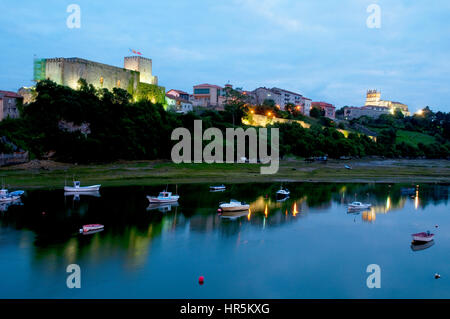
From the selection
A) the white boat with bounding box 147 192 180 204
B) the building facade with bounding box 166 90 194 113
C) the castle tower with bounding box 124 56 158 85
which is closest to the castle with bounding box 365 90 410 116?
the building facade with bounding box 166 90 194 113

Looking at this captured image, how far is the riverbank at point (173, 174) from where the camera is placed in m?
43.8

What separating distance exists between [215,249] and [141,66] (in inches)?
2068

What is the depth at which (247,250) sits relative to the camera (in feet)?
74.3

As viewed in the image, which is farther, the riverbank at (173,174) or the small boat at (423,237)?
the riverbank at (173,174)

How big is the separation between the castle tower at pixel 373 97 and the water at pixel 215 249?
15055cm

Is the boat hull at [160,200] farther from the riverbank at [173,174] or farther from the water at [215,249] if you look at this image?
the riverbank at [173,174]

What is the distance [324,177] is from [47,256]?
41.8 meters

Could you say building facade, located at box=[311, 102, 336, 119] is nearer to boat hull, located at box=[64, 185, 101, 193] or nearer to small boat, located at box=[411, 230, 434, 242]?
boat hull, located at box=[64, 185, 101, 193]

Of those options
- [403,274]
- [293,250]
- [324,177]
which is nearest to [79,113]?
[324,177]

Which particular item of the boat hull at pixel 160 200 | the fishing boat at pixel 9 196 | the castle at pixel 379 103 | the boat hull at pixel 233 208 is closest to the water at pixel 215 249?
the boat hull at pixel 160 200

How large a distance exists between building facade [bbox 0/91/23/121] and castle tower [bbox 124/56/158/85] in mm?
20087

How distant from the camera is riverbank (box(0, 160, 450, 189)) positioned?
144ft

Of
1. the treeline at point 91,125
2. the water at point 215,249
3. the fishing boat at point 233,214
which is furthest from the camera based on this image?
the treeline at point 91,125
